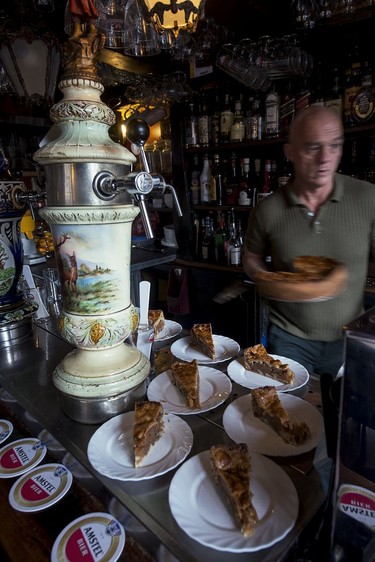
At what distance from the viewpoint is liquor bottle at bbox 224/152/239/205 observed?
3.08m

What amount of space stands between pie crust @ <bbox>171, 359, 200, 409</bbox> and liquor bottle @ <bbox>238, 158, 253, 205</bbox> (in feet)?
7.06

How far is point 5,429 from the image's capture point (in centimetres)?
103

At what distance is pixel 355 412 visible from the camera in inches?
20.6

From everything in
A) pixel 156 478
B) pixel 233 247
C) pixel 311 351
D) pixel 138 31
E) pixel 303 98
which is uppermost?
pixel 138 31

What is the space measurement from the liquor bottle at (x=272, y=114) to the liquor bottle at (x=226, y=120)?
1.15 ft

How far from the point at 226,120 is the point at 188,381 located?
2.51m

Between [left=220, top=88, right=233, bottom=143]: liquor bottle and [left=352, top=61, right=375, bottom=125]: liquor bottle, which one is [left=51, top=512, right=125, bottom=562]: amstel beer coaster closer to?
[left=352, top=61, right=375, bottom=125]: liquor bottle

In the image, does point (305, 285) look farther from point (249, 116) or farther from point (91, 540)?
point (249, 116)

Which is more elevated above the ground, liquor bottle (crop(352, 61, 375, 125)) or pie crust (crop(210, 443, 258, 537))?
liquor bottle (crop(352, 61, 375, 125))

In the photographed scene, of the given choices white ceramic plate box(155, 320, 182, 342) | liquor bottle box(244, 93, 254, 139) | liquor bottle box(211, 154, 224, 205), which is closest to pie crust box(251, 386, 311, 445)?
white ceramic plate box(155, 320, 182, 342)

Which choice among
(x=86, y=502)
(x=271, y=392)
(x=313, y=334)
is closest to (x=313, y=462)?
(x=271, y=392)

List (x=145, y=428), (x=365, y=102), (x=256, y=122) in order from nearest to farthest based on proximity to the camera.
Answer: (x=145, y=428) < (x=365, y=102) < (x=256, y=122)

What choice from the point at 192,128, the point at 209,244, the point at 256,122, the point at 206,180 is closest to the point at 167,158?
the point at 192,128

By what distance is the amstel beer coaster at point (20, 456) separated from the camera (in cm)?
86
